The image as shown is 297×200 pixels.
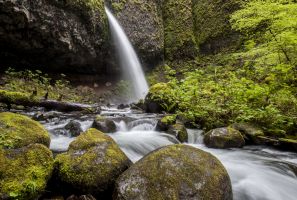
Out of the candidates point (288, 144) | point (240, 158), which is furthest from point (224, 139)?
point (288, 144)

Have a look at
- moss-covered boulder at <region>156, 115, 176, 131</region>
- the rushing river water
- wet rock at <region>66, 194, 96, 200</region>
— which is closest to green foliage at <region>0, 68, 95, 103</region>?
the rushing river water

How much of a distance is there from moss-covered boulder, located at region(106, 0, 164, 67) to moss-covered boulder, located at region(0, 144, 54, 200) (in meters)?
12.9

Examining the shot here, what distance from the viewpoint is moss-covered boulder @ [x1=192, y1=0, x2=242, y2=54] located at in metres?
17.0

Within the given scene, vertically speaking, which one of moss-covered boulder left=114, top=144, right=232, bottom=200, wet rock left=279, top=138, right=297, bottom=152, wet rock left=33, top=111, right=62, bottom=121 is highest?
wet rock left=33, top=111, right=62, bottom=121

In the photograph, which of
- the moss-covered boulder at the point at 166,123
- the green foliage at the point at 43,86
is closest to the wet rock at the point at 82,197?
the moss-covered boulder at the point at 166,123

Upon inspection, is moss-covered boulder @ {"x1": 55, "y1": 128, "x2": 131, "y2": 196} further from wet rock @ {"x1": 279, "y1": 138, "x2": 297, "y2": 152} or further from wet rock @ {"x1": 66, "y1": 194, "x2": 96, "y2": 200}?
wet rock @ {"x1": 279, "y1": 138, "x2": 297, "y2": 152}

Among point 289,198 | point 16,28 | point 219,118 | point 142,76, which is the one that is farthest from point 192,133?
point 142,76

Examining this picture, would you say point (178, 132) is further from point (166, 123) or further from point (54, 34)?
point (54, 34)

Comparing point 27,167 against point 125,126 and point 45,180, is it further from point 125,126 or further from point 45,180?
point 125,126

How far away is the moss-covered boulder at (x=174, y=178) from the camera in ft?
10.1

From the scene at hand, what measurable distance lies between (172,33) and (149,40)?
2537mm

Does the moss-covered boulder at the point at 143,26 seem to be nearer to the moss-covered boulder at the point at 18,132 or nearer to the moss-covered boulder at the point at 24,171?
the moss-covered boulder at the point at 18,132

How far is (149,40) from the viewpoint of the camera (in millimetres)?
16406

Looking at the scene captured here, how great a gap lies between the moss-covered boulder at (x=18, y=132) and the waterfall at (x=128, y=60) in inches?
434
